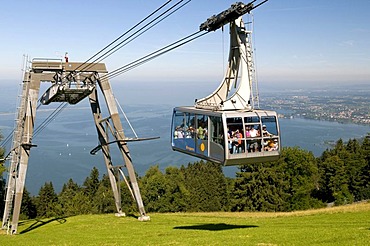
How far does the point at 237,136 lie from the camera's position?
10922mm

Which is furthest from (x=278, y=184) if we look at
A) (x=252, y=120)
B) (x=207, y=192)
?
(x=252, y=120)

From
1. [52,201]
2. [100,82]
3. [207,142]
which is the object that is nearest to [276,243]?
[207,142]

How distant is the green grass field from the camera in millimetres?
11531

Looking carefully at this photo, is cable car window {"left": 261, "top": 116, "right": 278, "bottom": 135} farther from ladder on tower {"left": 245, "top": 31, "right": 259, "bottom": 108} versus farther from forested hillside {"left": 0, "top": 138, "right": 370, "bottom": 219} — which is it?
forested hillside {"left": 0, "top": 138, "right": 370, "bottom": 219}

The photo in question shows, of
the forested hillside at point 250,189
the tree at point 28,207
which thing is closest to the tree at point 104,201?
the forested hillside at point 250,189

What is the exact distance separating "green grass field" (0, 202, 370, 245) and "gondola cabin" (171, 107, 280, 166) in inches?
103

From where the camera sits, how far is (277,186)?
147ft

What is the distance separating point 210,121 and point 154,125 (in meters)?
174

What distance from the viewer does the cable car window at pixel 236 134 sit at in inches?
426

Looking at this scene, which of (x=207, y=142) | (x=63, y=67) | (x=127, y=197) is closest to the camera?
(x=207, y=142)

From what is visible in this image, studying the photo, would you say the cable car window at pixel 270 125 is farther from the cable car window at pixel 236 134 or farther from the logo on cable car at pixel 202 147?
the logo on cable car at pixel 202 147

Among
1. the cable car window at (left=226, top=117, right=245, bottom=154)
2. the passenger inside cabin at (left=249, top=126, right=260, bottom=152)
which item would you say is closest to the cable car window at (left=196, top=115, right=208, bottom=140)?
the cable car window at (left=226, top=117, right=245, bottom=154)

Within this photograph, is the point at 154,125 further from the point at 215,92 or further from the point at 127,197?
the point at 215,92

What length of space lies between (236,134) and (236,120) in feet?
1.32
